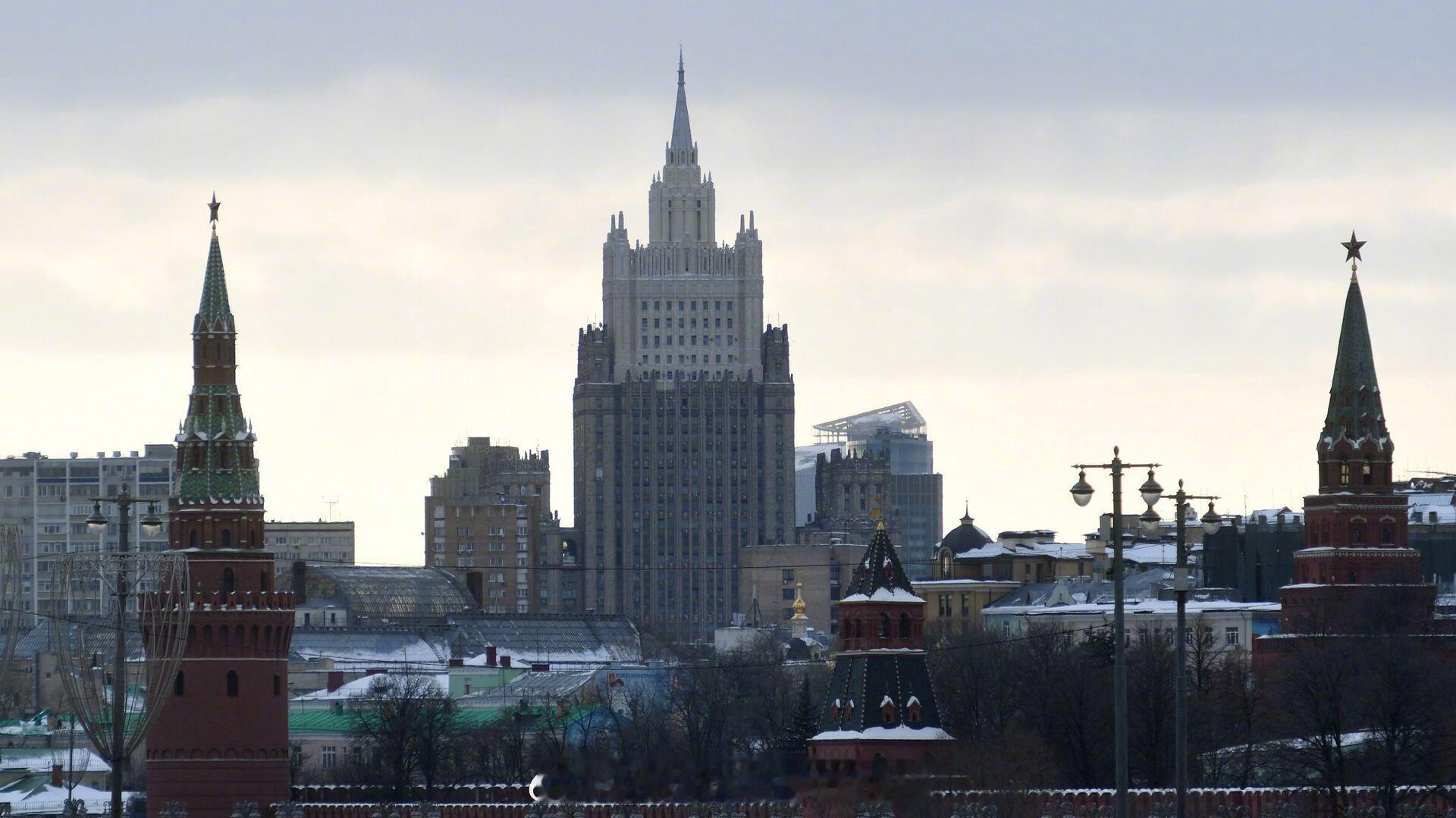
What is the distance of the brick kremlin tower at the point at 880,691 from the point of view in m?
140

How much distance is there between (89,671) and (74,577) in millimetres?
2739

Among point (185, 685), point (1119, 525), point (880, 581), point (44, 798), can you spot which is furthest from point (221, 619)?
point (1119, 525)

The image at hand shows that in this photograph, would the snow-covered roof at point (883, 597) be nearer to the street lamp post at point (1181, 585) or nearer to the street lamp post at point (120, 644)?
the street lamp post at point (120, 644)

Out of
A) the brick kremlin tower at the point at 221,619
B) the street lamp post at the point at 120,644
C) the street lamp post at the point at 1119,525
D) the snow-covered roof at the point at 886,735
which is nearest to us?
the street lamp post at the point at 1119,525

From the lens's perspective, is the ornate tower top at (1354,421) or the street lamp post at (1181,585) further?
the ornate tower top at (1354,421)

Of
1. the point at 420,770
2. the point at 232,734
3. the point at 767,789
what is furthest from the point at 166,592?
the point at 420,770

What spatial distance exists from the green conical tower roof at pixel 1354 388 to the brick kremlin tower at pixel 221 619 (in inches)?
1802

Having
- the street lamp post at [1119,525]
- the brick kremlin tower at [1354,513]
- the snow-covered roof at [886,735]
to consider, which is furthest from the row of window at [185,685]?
the street lamp post at [1119,525]

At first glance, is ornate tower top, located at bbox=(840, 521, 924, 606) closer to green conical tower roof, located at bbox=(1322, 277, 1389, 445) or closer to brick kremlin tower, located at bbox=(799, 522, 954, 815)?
brick kremlin tower, located at bbox=(799, 522, 954, 815)

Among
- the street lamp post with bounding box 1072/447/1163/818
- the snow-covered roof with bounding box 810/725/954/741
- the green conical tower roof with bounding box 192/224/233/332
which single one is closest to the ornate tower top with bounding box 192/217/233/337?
the green conical tower roof with bounding box 192/224/233/332

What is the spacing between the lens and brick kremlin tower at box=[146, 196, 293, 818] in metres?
146

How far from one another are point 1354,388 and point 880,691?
35.4 m

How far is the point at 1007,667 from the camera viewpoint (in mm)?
170125

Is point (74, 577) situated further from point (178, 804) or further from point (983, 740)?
point (983, 740)
